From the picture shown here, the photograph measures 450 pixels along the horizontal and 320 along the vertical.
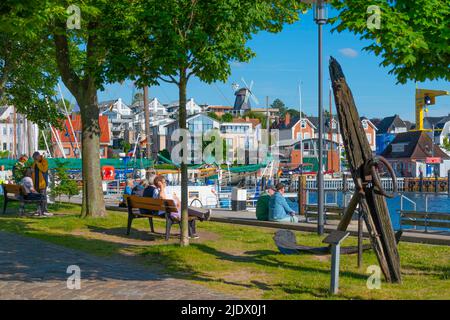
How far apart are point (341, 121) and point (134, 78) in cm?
498

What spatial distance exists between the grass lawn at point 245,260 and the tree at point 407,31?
10.3 ft

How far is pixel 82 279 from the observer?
393 inches

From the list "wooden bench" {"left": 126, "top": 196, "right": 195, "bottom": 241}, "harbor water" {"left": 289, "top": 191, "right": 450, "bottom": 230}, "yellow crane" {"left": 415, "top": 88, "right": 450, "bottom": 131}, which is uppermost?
"yellow crane" {"left": 415, "top": 88, "right": 450, "bottom": 131}

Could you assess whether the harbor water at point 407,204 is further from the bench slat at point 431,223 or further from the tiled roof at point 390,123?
the tiled roof at point 390,123

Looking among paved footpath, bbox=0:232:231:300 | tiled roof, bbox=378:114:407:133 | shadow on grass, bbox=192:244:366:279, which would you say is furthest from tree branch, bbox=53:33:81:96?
tiled roof, bbox=378:114:407:133

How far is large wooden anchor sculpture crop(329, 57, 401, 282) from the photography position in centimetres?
959

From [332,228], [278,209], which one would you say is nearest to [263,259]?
[332,228]

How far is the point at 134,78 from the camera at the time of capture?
13.1 m

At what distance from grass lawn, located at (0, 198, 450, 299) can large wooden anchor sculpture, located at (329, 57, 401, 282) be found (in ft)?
1.37

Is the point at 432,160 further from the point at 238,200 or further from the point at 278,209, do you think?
the point at 278,209

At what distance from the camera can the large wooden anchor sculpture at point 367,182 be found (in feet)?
31.5

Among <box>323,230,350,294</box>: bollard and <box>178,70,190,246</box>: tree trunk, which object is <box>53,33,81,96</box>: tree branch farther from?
<box>323,230,350,294</box>: bollard
